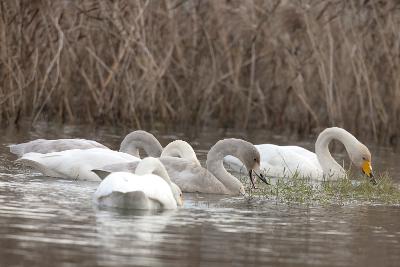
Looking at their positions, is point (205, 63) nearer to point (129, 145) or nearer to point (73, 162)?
point (129, 145)

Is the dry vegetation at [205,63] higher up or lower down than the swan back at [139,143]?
higher up

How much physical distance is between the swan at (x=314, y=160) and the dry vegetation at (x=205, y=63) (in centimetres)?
370

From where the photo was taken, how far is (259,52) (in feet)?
66.5

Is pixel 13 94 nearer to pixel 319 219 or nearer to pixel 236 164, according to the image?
pixel 236 164

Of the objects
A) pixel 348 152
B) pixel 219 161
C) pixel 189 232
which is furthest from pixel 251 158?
pixel 189 232

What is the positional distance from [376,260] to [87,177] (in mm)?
4647

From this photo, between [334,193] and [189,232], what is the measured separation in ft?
11.0

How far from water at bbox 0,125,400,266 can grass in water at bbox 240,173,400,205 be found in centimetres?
30

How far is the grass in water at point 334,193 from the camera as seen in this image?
10992 millimetres

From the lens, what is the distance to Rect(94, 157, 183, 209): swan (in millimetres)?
9117

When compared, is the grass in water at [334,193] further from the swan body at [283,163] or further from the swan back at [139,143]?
the swan body at [283,163]

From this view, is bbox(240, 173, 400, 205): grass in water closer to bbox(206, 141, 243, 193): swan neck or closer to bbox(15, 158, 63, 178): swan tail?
bbox(206, 141, 243, 193): swan neck

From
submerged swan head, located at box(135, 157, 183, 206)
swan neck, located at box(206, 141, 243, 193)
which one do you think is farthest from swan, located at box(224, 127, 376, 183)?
submerged swan head, located at box(135, 157, 183, 206)

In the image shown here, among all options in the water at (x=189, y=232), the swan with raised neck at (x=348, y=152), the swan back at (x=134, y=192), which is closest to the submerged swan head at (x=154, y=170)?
the water at (x=189, y=232)
